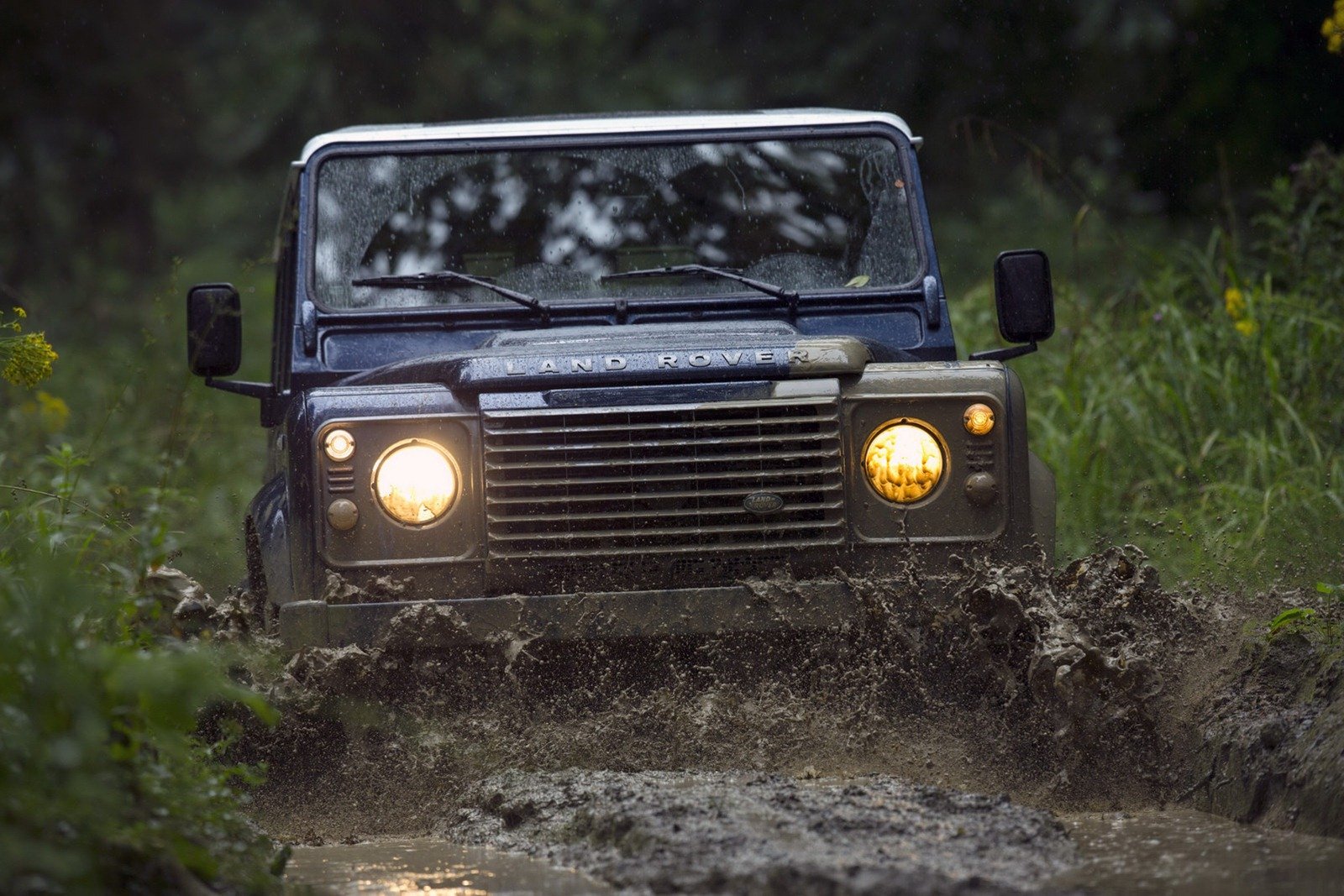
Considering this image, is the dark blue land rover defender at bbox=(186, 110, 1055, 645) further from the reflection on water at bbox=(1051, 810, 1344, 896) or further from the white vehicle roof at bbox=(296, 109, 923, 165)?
the reflection on water at bbox=(1051, 810, 1344, 896)

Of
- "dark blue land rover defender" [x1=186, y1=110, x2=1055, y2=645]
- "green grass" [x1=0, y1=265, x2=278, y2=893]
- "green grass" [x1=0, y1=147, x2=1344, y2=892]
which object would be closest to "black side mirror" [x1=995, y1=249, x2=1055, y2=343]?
"dark blue land rover defender" [x1=186, y1=110, x2=1055, y2=645]

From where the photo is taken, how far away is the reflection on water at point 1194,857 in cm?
316

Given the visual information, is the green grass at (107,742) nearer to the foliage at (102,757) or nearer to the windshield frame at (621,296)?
the foliage at (102,757)

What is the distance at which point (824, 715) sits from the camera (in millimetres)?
4074

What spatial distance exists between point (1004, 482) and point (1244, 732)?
2.74 feet

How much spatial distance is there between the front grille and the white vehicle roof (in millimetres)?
1594

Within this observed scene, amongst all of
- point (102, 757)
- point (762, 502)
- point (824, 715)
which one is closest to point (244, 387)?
point (762, 502)

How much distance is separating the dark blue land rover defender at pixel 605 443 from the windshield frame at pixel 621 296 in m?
0.01

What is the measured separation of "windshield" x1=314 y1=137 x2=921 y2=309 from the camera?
518cm

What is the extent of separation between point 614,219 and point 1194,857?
9.08 ft

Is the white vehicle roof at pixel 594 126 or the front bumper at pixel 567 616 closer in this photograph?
the front bumper at pixel 567 616

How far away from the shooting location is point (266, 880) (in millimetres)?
3080

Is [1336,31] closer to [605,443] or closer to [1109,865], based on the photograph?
[605,443]

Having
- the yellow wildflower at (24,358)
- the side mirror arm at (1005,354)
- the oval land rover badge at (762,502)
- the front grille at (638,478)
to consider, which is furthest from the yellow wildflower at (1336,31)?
the yellow wildflower at (24,358)
